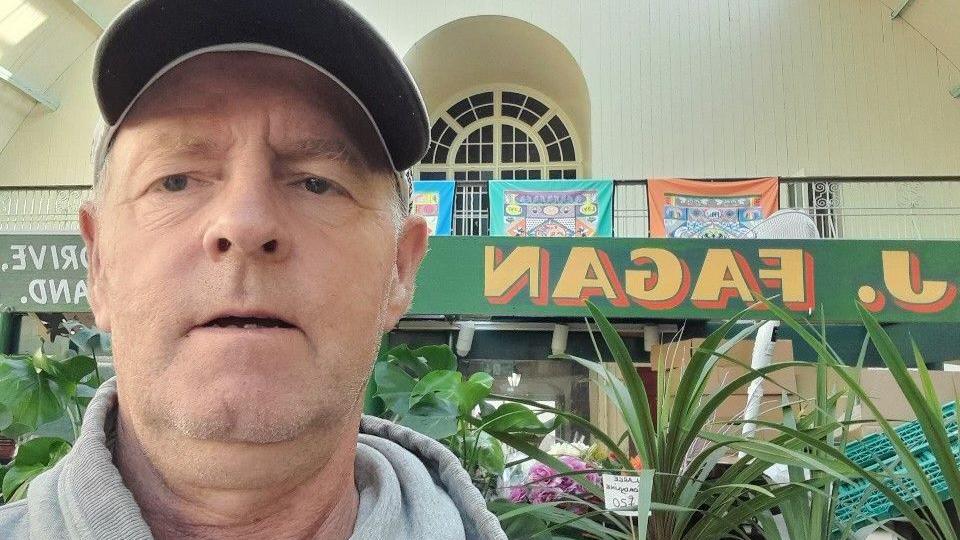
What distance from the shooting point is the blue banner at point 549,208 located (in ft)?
23.7

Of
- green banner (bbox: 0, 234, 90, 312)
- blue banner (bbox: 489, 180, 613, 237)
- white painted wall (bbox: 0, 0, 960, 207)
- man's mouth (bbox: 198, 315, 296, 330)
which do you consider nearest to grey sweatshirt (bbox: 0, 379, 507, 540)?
man's mouth (bbox: 198, 315, 296, 330)

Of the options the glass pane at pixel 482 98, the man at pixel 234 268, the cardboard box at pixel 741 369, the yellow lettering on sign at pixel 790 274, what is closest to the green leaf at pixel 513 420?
the man at pixel 234 268

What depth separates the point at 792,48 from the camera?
9.58 m

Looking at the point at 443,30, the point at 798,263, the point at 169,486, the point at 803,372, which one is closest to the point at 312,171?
the point at 169,486

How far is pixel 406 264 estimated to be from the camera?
93 centimetres

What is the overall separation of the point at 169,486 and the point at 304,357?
21 centimetres

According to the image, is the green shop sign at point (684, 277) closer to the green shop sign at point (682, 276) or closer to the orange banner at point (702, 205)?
the green shop sign at point (682, 276)

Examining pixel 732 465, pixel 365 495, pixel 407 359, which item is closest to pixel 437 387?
pixel 407 359

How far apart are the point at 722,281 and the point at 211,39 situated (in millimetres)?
4191

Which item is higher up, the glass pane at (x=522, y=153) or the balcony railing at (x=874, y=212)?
the glass pane at (x=522, y=153)

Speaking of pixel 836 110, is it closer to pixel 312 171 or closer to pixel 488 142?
pixel 488 142

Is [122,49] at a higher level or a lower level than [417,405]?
higher

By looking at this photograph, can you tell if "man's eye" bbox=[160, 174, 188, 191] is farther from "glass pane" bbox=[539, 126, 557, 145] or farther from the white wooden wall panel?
"glass pane" bbox=[539, 126, 557, 145]

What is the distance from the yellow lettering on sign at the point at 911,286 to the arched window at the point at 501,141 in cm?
625
